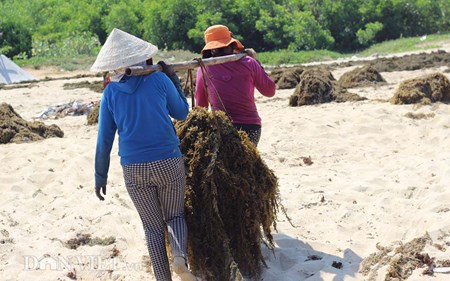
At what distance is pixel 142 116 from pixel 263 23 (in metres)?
29.8

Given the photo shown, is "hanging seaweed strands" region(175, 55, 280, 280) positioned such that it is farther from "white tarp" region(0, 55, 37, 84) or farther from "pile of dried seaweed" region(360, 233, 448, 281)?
"white tarp" region(0, 55, 37, 84)

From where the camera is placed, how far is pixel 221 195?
522cm

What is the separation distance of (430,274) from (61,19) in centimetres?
3805

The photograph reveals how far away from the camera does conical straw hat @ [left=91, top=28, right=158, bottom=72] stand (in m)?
4.82

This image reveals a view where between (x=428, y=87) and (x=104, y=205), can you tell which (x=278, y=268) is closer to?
(x=104, y=205)

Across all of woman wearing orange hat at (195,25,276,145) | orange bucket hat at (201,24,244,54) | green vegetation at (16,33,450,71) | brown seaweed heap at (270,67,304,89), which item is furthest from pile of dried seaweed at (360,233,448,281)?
green vegetation at (16,33,450,71)

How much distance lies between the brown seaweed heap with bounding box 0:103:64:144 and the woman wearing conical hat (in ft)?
19.4

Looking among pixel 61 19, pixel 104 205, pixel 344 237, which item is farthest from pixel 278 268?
pixel 61 19

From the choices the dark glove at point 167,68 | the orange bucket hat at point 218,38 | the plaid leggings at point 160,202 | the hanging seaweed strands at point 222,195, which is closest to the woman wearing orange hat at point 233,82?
the orange bucket hat at point 218,38

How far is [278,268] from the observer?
5.62 m

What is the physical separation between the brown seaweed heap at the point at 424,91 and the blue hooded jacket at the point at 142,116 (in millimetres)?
7104

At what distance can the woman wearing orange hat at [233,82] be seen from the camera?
5746mm

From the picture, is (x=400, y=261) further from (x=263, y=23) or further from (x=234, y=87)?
(x=263, y=23)

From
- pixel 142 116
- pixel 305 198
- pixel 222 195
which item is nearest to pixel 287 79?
pixel 305 198
